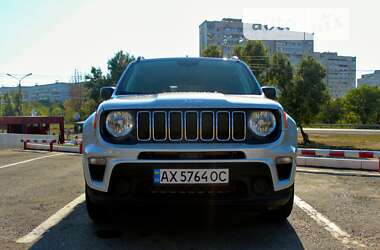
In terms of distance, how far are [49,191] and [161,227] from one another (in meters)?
2.80

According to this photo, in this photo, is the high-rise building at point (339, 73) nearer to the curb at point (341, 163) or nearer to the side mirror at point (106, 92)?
the curb at point (341, 163)

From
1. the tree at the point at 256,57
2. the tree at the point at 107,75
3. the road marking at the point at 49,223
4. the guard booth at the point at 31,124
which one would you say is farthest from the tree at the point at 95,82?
the road marking at the point at 49,223

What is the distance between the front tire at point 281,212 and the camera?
3883 millimetres

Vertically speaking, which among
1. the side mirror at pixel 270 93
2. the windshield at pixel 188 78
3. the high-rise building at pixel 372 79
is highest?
the high-rise building at pixel 372 79

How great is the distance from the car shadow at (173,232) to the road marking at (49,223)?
77 mm

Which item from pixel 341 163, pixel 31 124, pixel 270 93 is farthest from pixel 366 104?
pixel 270 93

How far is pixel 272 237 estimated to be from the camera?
3.51 meters

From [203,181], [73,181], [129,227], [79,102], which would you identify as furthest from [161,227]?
[79,102]

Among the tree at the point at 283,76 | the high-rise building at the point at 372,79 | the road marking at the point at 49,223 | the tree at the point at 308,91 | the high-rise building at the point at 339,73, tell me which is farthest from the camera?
the high-rise building at the point at 372,79

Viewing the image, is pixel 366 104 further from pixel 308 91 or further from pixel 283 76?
pixel 308 91

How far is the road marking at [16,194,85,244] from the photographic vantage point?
3.51 metres

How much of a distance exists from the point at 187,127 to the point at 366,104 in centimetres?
7732

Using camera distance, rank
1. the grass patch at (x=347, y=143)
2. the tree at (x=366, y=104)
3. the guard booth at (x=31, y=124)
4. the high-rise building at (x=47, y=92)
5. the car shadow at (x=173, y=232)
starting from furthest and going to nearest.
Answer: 1. the high-rise building at (x=47, y=92)
2. the tree at (x=366, y=104)
3. the guard booth at (x=31, y=124)
4. the grass patch at (x=347, y=143)
5. the car shadow at (x=173, y=232)

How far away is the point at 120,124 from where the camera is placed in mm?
3244
